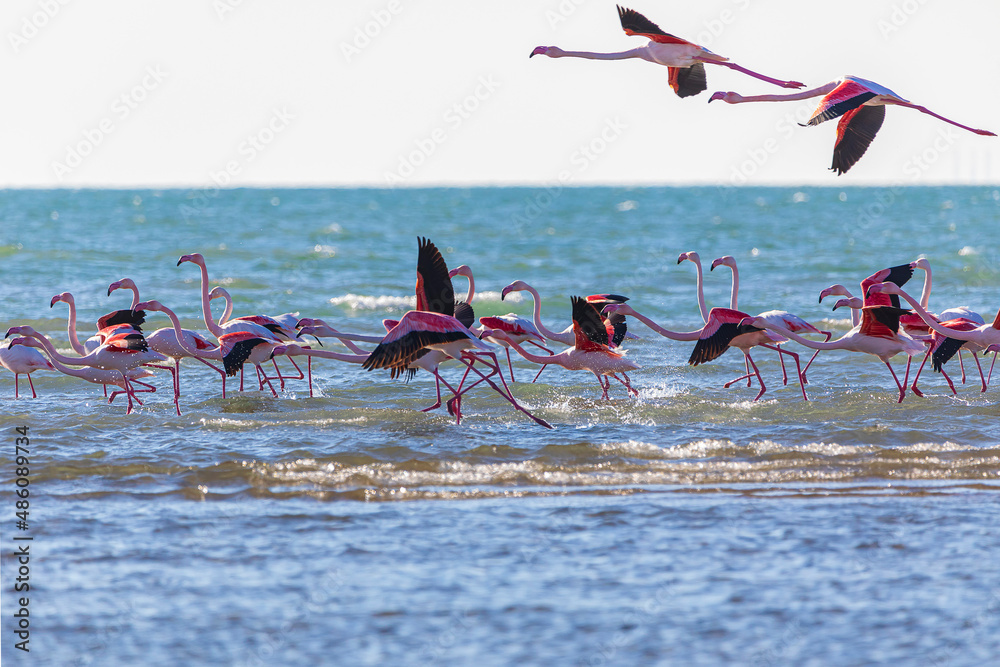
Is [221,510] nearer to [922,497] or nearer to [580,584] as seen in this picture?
[580,584]

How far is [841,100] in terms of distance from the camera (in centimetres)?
655

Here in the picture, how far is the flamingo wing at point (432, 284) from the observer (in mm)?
8656

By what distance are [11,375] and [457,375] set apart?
460 centimetres

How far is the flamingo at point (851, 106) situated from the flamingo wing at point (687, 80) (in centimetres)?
41

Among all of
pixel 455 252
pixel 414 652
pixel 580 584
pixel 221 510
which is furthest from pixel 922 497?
pixel 455 252

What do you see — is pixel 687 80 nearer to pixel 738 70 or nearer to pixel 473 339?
pixel 738 70

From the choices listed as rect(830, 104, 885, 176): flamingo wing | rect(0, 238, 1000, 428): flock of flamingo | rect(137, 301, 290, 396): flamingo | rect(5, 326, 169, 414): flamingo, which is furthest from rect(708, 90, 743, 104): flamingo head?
rect(5, 326, 169, 414): flamingo

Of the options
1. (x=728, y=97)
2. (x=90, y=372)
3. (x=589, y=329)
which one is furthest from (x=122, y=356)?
(x=728, y=97)

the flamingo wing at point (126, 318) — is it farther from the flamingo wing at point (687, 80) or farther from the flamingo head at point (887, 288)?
the flamingo head at point (887, 288)

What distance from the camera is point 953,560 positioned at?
5.02 metres

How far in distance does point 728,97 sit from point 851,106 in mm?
1268

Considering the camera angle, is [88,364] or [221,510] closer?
[221,510]

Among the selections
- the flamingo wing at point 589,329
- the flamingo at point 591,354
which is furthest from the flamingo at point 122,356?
the flamingo wing at point 589,329

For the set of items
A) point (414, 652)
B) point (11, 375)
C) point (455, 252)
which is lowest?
point (414, 652)
